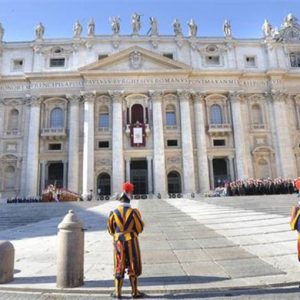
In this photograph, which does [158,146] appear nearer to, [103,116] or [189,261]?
[103,116]

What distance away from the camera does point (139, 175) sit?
32781 mm

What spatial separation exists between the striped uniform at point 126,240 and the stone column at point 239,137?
28.6m

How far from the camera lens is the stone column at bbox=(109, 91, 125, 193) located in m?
30.8

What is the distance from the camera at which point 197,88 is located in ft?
112

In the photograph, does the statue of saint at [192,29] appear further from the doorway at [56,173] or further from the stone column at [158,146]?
the doorway at [56,173]

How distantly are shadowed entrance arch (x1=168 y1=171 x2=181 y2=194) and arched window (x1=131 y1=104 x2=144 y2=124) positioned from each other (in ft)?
22.0

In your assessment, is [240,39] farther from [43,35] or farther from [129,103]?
[43,35]

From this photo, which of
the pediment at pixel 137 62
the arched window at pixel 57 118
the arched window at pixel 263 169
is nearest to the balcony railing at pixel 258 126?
the arched window at pixel 263 169

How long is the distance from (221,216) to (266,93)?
25.7m

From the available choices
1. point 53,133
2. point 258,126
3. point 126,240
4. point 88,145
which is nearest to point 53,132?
point 53,133

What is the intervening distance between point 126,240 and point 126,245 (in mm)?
76

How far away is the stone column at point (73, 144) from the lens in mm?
31081

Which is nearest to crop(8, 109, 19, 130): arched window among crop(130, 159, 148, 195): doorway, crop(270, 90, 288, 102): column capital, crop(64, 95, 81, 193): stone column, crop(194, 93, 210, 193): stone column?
crop(64, 95, 81, 193): stone column

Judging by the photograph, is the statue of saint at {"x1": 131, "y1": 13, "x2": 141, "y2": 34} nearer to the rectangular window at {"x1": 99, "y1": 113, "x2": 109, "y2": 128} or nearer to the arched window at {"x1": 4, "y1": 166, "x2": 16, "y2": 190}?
the rectangular window at {"x1": 99, "y1": 113, "x2": 109, "y2": 128}
